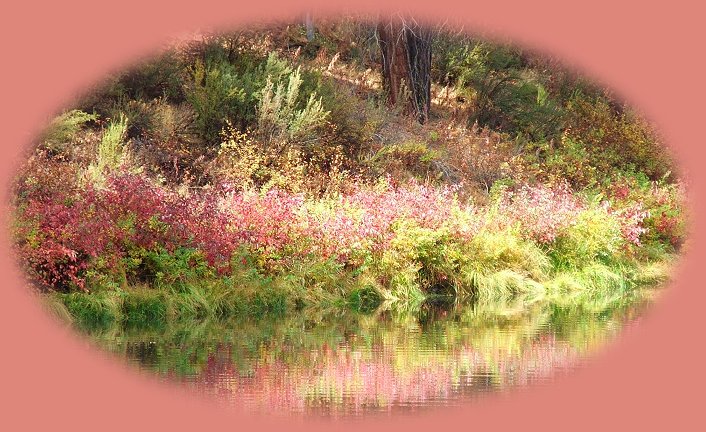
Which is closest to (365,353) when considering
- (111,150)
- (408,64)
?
(111,150)

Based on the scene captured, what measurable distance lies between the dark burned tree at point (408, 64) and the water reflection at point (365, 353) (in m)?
11.7

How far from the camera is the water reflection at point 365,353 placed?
9312mm

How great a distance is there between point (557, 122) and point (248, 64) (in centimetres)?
997

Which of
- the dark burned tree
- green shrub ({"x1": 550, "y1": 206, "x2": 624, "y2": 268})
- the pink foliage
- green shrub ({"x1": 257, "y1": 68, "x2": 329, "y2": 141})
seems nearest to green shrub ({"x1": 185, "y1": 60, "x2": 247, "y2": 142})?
green shrub ({"x1": 257, "y1": 68, "x2": 329, "y2": 141})

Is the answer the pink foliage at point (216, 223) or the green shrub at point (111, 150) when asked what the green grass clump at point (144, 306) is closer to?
the pink foliage at point (216, 223)

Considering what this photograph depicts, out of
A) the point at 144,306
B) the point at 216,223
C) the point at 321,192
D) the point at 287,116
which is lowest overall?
the point at 144,306

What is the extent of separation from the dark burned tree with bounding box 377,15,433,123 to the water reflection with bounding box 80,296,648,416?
11.7 metres

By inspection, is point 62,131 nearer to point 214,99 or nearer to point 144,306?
point 214,99

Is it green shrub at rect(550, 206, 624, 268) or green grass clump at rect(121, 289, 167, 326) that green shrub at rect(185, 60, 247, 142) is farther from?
green grass clump at rect(121, 289, 167, 326)

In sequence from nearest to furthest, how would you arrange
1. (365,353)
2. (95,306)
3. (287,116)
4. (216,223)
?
(365,353) < (95,306) < (216,223) < (287,116)

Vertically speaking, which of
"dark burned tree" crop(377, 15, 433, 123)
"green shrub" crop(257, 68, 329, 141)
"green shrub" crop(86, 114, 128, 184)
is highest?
"dark burned tree" crop(377, 15, 433, 123)

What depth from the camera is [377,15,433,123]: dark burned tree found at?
2659 centimetres

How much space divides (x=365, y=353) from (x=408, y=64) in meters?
16.3

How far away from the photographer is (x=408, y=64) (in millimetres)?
26922
